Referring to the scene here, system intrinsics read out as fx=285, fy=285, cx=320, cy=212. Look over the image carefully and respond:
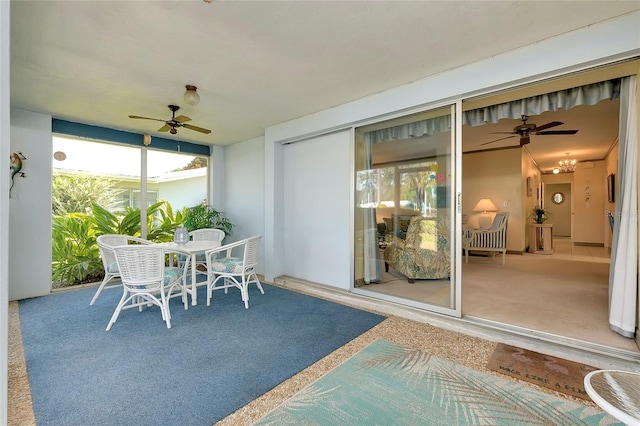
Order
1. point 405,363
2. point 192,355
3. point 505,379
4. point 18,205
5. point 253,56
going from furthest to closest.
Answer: point 18,205, point 253,56, point 192,355, point 405,363, point 505,379

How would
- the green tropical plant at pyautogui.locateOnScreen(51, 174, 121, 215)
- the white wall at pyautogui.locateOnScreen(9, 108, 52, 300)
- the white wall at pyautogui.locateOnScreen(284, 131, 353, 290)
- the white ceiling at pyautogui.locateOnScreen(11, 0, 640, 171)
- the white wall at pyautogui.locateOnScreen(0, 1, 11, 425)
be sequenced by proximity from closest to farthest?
1. the white wall at pyautogui.locateOnScreen(0, 1, 11, 425)
2. the white ceiling at pyautogui.locateOnScreen(11, 0, 640, 171)
3. the white wall at pyautogui.locateOnScreen(9, 108, 52, 300)
4. the white wall at pyautogui.locateOnScreen(284, 131, 353, 290)
5. the green tropical plant at pyautogui.locateOnScreen(51, 174, 121, 215)

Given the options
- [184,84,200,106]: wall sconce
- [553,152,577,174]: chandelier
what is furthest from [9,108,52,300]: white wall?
[553,152,577,174]: chandelier

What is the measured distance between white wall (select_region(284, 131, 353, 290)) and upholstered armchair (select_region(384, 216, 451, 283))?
709mm

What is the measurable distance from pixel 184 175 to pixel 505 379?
590 cm

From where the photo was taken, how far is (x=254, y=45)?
2389 mm

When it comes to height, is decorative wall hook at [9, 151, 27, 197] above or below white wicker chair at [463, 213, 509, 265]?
above

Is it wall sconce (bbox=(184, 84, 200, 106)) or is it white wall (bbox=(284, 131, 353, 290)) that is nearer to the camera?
wall sconce (bbox=(184, 84, 200, 106))

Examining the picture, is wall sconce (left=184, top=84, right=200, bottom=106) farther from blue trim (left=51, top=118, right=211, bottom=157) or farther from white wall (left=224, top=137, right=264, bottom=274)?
blue trim (left=51, top=118, right=211, bottom=157)

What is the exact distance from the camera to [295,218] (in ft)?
15.3

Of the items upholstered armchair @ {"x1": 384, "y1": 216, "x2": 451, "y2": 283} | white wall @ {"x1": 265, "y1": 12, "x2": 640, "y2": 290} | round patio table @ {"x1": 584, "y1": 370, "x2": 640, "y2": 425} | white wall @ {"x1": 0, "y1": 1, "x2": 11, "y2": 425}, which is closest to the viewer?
round patio table @ {"x1": 584, "y1": 370, "x2": 640, "y2": 425}

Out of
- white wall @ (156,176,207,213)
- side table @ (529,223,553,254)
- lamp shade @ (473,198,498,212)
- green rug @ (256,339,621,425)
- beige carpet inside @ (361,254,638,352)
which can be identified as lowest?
green rug @ (256,339,621,425)

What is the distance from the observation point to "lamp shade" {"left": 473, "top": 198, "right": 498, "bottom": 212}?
22.6 feet

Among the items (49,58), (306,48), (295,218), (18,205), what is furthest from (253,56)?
(18,205)

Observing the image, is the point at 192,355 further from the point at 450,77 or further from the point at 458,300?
the point at 450,77
